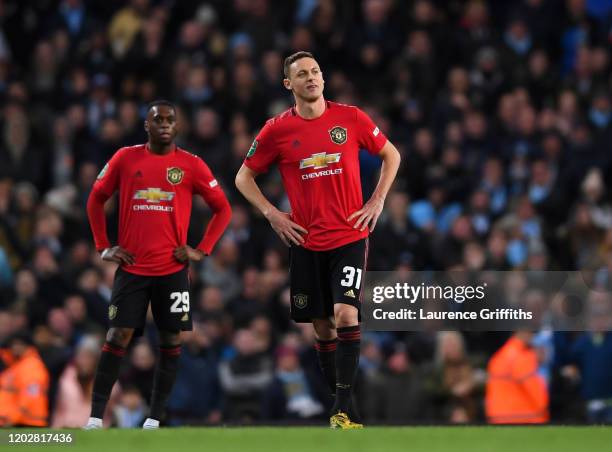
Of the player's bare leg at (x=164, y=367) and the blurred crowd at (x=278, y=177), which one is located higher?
the blurred crowd at (x=278, y=177)

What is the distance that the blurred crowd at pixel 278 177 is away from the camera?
12.7 meters

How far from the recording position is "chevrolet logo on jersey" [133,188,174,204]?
9.71 m

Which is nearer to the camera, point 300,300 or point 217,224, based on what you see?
point 300,300

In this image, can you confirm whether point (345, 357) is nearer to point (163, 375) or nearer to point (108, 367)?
point (163, 375)

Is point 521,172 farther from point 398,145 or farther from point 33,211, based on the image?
point 33,211

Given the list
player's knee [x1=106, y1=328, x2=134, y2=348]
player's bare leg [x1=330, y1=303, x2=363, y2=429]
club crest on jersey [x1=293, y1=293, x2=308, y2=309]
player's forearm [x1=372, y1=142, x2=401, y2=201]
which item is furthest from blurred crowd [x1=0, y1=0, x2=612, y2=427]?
player's forearm [x1=372, y1=142, x2=401, y2=201]

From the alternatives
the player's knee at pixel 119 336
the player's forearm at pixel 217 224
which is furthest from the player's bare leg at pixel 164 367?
the player's forearm at pixel 217 224

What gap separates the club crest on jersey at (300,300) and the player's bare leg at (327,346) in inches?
8.0

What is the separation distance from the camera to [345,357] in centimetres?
891

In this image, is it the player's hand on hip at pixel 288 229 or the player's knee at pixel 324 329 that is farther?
the player's knee at pixel 324 329

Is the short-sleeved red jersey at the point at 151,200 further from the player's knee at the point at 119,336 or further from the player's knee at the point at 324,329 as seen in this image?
the player's knee at the point at 324,329

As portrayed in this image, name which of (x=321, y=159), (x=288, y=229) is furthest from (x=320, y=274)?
(x=321, y=159)

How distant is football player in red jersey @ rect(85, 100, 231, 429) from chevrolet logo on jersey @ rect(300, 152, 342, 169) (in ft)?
3.55

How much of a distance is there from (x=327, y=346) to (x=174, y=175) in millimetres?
1627
